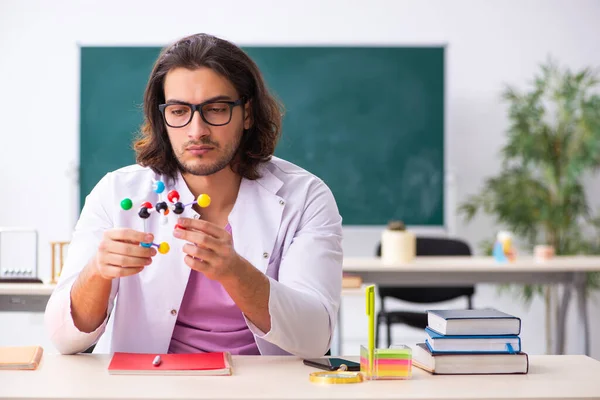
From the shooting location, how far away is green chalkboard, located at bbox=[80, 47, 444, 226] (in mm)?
5066

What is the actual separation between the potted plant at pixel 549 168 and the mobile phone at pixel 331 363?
3.36 meters

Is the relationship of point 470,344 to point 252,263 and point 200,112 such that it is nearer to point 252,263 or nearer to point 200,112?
point 252,263

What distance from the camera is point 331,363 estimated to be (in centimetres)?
171

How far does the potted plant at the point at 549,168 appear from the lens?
482 centimetres

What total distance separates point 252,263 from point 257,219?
122 mm

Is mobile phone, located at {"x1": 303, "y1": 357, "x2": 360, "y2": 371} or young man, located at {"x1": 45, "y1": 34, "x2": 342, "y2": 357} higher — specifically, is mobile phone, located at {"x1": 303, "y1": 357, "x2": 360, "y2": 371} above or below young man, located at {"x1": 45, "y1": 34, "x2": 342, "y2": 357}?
below

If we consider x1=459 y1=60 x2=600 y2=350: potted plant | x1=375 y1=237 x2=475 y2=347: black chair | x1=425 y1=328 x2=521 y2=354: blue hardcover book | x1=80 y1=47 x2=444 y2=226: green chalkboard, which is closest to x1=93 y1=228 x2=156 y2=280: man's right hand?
x1=425 y1=328 x2=521 y2=354: blue hardcover book

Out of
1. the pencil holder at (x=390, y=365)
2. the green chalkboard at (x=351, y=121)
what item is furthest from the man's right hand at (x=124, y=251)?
the green chalkboard at (x=351, y=121)

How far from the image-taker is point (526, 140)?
4805 mm

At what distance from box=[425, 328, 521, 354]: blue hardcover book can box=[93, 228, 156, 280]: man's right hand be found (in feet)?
2.09

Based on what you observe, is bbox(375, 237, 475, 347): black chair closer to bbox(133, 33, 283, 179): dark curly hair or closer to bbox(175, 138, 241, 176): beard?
bbox(133, 33, 283, 179): dark curly hair

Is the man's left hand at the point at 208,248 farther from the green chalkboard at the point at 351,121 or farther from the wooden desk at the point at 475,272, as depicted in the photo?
the green chalkboard at the point at 351,121

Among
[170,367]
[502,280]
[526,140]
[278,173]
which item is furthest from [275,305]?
[526,140]

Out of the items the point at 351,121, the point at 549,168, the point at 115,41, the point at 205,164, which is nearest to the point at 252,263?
the point at 205,164
